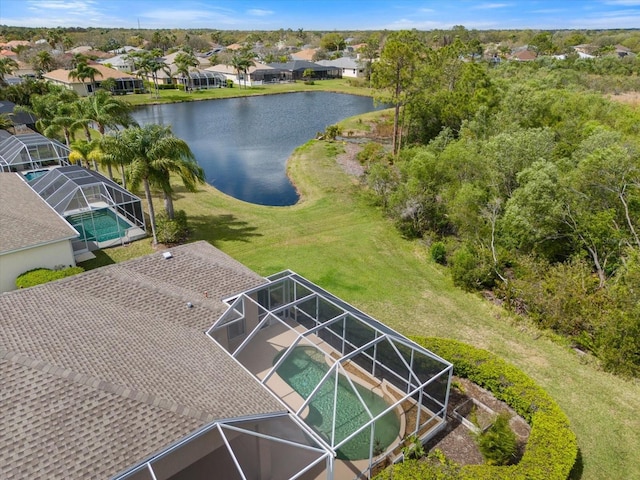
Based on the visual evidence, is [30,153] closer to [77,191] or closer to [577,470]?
[77,191]

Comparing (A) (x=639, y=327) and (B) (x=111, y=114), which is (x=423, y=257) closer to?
(A) (x=639, y=327)

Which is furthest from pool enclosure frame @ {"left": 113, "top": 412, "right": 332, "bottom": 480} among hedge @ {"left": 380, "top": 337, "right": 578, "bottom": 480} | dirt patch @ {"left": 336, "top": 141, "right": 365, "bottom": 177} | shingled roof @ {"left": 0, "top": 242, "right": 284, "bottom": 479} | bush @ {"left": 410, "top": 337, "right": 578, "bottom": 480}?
dirt patch @ {"left": 336, "top": 141, "right": 365, "bottom": 177}

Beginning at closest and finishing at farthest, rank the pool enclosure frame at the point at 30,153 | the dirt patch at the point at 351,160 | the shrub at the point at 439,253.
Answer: the shrub at the point at 439,253 < the pool enclosure frame at the point at 30,153 < the dirt patch at the point at 351,160

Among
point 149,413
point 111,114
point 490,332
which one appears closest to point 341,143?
point 111,114

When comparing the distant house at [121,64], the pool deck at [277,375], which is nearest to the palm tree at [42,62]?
the distant house at [121,64]

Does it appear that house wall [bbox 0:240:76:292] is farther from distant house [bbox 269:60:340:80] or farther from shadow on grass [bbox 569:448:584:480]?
distant house [bbox 269:60:340:80]

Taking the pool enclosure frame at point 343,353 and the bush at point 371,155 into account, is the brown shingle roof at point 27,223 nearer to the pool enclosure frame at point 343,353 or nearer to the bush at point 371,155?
the pool enclosure frame at point 343,353
